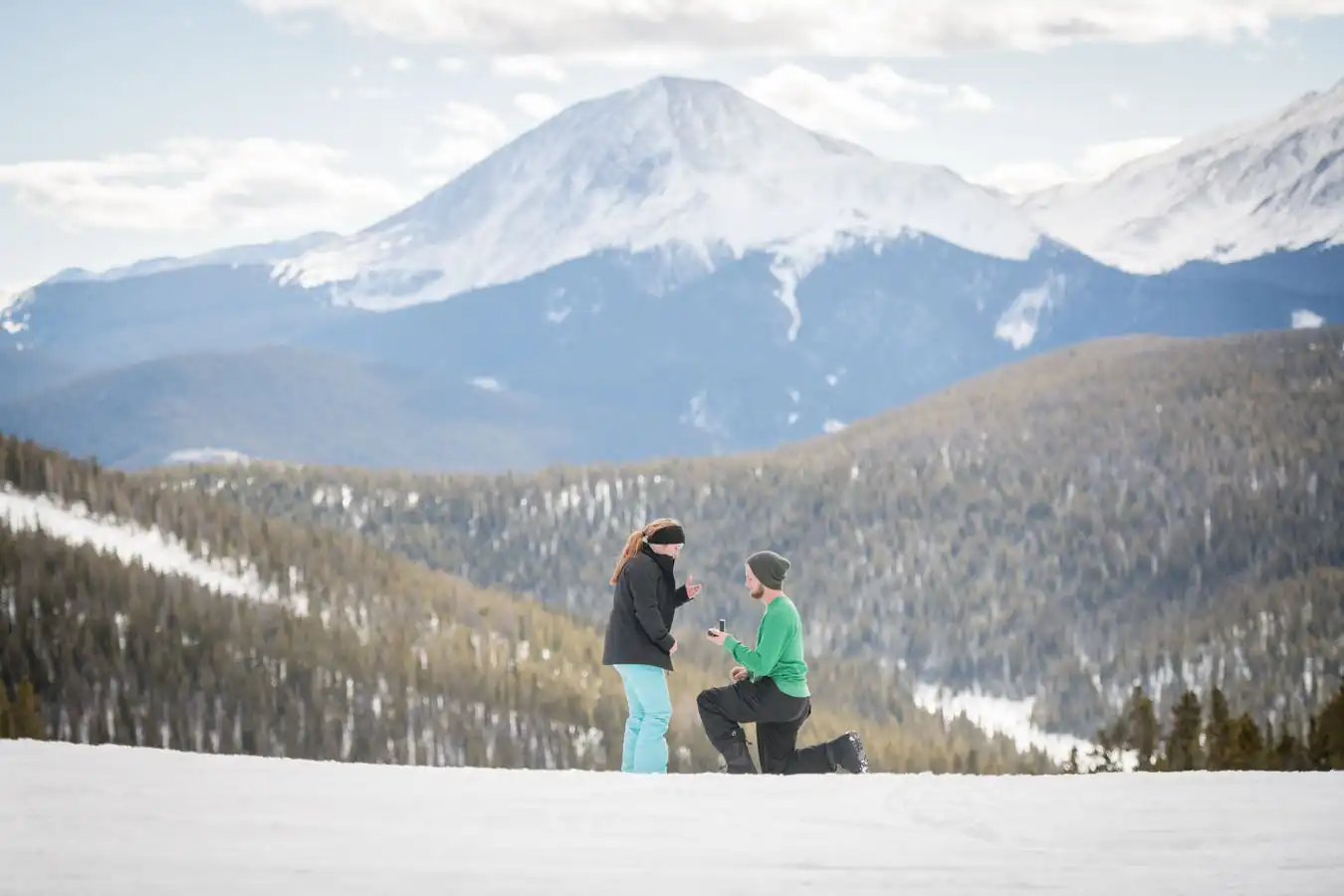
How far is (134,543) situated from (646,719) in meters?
89.2

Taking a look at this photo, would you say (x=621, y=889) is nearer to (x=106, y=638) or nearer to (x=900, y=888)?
(x=900, y=888)

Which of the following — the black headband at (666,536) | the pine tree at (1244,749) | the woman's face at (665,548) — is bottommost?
the pine tree at (1244,749)

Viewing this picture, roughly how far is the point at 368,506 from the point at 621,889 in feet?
626

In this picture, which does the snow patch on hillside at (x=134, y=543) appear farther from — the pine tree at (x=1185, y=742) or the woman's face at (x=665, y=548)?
the woman's face at (x=665, y=548)

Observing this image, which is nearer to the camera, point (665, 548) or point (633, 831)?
point (633, 831)

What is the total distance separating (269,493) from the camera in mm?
192500

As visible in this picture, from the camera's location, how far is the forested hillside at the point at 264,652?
89.1 m

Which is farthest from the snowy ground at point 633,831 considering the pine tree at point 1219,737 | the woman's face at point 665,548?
the pine tree at point 1219,737

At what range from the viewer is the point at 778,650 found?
52.0ft

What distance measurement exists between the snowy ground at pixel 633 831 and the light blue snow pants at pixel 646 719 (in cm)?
94

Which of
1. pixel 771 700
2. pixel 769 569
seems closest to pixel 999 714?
pixel 771 700

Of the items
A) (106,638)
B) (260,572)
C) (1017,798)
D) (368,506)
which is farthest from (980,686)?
(1017,798)

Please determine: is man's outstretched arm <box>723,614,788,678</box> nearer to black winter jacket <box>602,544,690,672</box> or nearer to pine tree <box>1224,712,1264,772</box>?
black winter jacket <box>602,544,690,672</box>

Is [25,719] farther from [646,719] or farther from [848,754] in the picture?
[848,754]
